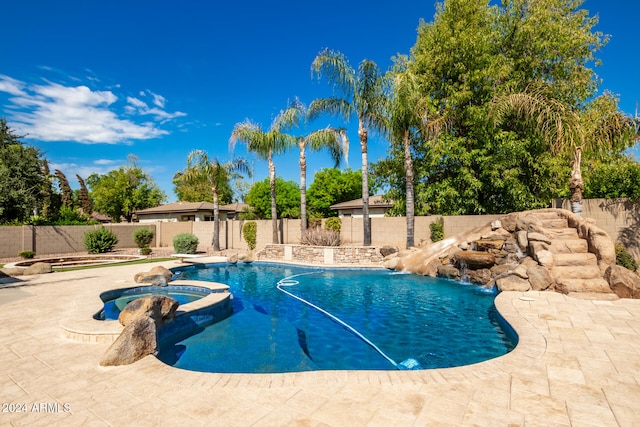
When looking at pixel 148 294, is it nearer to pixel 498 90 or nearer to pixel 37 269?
pixel 37 269

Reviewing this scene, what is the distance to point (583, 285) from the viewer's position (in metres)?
8.01

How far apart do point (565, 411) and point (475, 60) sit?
659 inches

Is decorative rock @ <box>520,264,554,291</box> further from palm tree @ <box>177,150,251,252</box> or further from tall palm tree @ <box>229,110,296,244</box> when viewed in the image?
palm tree @ <box>177,150,251,252</box>

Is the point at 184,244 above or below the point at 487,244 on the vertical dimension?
below

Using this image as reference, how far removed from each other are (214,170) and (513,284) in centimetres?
1787

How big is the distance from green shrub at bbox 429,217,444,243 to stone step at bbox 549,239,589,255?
603cm

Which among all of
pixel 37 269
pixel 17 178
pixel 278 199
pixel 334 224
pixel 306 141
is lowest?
pixel 37 269

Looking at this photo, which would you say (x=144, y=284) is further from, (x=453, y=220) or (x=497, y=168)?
(x=497, y=168)

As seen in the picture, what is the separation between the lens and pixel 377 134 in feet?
54.1

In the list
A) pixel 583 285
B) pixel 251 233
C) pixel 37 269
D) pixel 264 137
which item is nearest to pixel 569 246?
pixel 583 285

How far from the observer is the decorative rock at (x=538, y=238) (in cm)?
971

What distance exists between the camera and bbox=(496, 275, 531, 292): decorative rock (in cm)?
852

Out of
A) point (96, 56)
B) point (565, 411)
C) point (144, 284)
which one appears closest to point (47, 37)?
point (96, 56)

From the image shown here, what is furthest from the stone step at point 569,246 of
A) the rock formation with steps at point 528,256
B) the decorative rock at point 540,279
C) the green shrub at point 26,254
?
the green shrub at point 26,254
